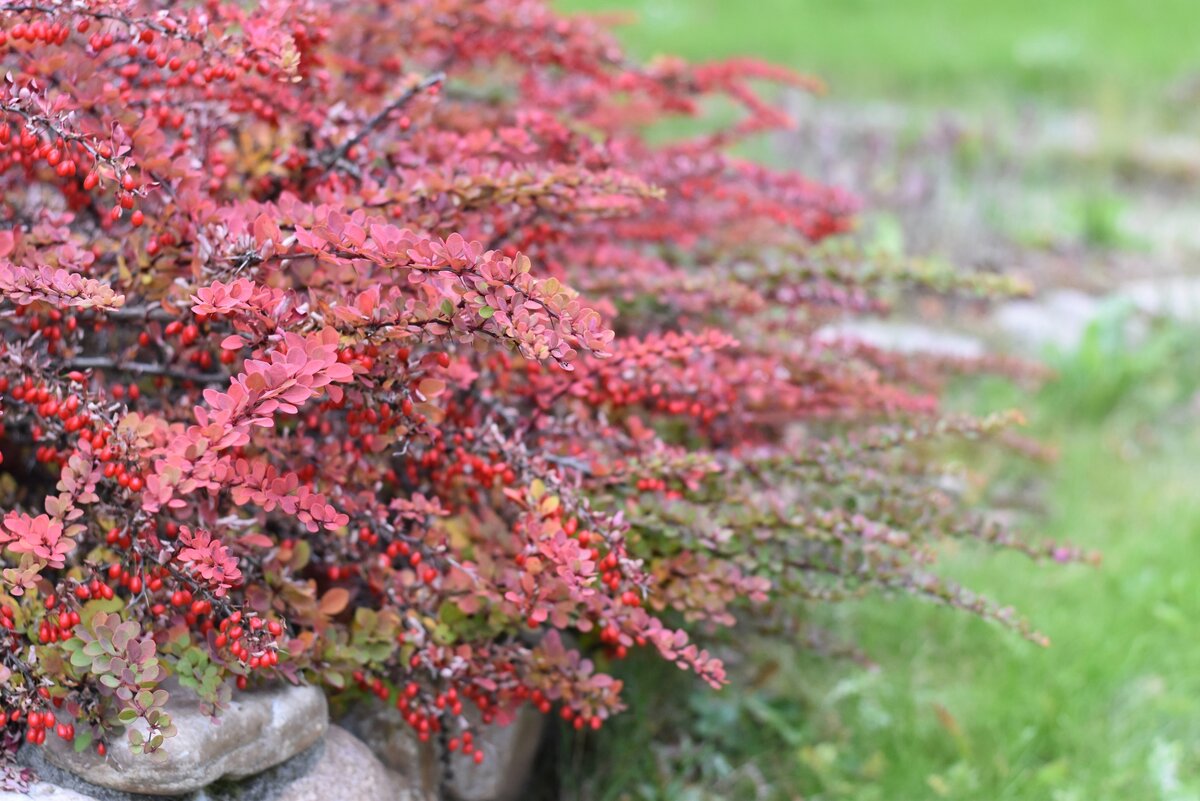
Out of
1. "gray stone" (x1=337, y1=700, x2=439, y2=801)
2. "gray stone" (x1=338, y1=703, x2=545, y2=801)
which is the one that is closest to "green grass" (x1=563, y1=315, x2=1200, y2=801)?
"gray stone" (x1=338, y1=703, x2=545, y2=801)

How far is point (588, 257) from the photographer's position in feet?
7.50

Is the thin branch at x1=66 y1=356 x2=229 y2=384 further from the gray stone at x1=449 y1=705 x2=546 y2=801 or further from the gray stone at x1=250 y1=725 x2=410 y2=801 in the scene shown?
the gray stone at x1=449 y1=705 x2=546 y2=801

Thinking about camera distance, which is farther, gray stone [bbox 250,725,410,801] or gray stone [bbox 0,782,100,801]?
gray stone [bbox 250,725,410,801]

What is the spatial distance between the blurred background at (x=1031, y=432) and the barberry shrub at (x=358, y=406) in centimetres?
33

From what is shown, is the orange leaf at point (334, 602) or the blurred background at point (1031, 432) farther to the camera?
the blurred background at point (1031, 432)

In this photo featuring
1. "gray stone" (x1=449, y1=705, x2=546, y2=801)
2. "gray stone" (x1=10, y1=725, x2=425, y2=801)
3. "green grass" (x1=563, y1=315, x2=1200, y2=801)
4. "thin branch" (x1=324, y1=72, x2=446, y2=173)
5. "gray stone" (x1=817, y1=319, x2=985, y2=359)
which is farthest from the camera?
"gray stone" (x1=817, y1=319, x2=985, y2=359)

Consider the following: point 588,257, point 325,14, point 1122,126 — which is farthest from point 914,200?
point 325,14

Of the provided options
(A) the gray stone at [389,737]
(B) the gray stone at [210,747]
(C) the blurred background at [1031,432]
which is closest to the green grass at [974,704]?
(C) the blurred background at [1031,432]

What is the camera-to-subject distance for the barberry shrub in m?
1.37

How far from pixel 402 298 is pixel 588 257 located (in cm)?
93

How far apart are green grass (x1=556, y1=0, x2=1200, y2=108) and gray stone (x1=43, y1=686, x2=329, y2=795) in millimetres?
6312

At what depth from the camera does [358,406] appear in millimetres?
1519

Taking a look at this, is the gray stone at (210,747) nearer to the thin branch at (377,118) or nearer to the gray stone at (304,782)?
the gray stone at (304,782)

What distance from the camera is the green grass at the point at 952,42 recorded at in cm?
728
